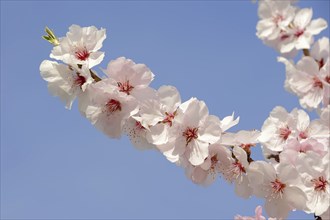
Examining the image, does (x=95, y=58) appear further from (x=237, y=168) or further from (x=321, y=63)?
(x=321, y=63)

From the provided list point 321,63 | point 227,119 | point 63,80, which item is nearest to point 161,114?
point 227,119

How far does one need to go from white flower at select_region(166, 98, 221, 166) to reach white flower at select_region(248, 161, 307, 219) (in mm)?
357

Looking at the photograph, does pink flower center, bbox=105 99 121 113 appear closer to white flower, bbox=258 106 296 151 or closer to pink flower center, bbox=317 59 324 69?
white flower, bbox=258 106 296 151

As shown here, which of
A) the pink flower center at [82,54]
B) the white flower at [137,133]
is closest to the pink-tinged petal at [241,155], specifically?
the white flower at [137,133]

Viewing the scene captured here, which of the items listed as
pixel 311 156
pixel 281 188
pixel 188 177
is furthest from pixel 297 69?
pixel 188 177

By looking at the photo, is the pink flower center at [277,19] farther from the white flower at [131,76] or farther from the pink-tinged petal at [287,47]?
the white flower at [131,76]

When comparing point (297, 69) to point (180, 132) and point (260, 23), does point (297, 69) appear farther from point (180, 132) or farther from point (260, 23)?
point (180, 132)

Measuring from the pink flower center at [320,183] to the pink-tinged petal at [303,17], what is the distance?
3.32 feet

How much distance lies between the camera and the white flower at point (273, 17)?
3.75 metres

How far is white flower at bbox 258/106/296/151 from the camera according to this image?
159 inches

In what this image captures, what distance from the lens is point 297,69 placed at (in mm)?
3734

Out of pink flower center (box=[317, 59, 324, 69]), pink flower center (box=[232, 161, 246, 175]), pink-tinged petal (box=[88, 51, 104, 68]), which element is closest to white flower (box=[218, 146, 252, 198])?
pink flower center (box=[232, 161, 246, 175])

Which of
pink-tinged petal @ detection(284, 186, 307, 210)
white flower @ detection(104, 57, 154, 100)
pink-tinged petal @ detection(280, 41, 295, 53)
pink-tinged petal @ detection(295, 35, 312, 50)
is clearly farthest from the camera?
white flower @ detection(104, 57, 154, 100)

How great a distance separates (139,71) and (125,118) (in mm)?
347
